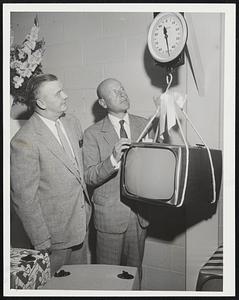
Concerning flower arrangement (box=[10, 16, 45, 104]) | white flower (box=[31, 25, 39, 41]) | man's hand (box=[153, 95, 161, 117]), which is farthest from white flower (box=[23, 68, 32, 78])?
man's hand (box=[153, 95, 161, 117])

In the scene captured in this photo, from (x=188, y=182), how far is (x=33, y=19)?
0.96 m

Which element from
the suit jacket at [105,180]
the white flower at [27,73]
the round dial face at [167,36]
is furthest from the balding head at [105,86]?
the white flower at [27,73]

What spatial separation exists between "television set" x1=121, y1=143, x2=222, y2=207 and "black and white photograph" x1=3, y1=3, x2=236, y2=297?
0.01 metres

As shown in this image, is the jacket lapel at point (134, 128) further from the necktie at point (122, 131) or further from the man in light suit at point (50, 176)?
the man in light suit at point (50, 176)

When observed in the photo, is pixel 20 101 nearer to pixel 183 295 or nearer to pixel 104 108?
pixel 104 108

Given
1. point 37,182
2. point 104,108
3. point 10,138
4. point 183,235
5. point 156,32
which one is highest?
point 156,32

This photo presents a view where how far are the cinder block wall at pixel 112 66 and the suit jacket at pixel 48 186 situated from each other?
89 millimetres

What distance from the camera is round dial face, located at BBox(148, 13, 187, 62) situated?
154 centimetres

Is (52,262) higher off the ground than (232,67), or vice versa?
(232,67)

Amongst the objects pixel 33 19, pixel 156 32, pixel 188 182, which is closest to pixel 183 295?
pixel 188 182

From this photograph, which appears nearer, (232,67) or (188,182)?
(188,182)

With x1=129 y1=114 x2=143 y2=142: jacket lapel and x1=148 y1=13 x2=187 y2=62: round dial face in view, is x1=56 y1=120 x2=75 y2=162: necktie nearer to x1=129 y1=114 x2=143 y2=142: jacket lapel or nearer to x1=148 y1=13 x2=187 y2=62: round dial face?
x1=129 y1=114 x2=143 y2=142: jacket lapel

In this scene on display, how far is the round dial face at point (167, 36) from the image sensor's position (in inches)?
60.8

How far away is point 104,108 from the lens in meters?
1.69
